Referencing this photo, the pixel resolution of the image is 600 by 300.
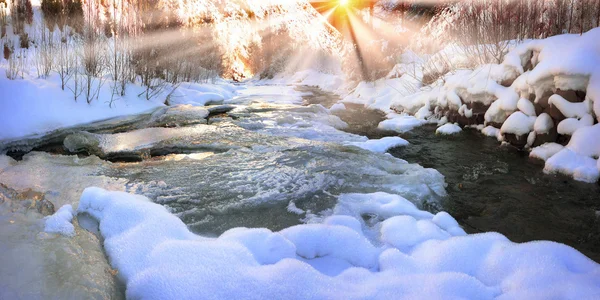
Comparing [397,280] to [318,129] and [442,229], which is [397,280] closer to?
[442,229]

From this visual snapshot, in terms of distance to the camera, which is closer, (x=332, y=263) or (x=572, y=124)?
(x=332, y=263)

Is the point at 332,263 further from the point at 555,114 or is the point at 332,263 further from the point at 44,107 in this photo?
the point at 44,107

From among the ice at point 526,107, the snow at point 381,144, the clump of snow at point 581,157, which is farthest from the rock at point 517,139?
the snow at point 381,144

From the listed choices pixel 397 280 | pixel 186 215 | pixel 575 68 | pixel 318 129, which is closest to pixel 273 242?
pixel 397 280

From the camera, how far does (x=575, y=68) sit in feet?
14.5

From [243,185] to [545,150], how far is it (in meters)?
4.08

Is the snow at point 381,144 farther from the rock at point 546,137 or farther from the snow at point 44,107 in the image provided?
the snow at point 44,107

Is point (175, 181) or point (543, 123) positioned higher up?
point (543, 123)

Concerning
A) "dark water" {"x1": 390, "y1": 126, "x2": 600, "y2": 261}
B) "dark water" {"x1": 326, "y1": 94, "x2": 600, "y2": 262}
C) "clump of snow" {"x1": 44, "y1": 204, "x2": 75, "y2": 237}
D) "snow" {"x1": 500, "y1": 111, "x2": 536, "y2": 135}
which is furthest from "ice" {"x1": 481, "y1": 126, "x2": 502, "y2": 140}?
"clump of snow" {"x1": 44, "y1": 204, "x2": 75, "y2": 237}

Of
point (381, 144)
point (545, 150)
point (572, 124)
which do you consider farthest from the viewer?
point (381, 144)

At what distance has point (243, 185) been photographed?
354 cm

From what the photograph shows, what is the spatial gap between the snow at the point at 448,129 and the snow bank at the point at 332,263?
4.41m

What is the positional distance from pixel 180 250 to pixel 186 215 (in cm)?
87

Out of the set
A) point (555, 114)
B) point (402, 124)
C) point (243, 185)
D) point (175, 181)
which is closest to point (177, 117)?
point (175, 181)
